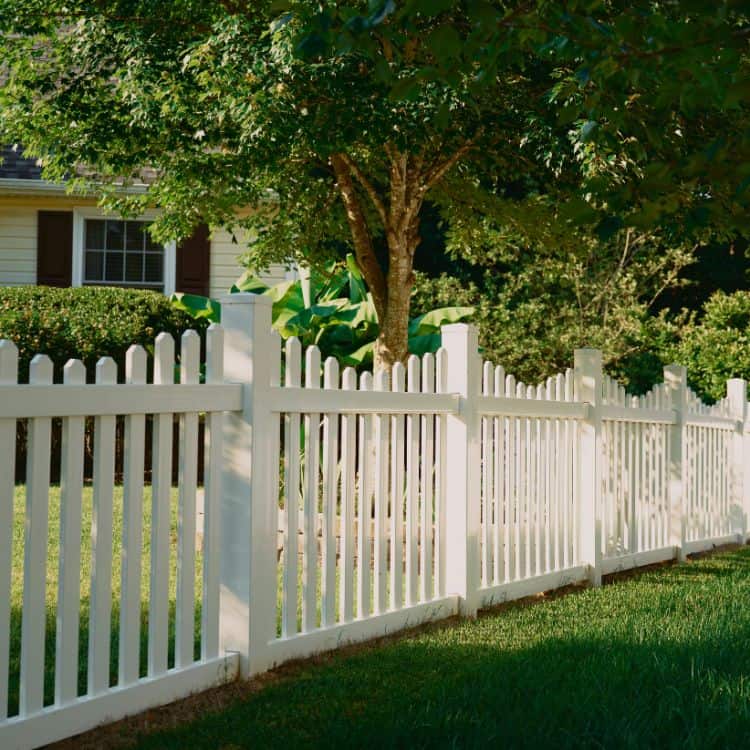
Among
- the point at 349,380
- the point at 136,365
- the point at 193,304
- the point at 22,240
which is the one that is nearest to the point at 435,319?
the point at 193,304

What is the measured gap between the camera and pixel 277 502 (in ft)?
Result: 16.7

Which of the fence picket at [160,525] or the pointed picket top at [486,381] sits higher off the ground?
the pointed picket top at [486,381]

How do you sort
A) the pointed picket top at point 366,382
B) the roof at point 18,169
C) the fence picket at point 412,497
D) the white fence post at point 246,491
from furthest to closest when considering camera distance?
the roof at point 18,169, the fence picket at point 412,497, the pointed picket top at point 366,382, the white fence post at point 246,491

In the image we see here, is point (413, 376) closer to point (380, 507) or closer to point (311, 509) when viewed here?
point (380, 507)

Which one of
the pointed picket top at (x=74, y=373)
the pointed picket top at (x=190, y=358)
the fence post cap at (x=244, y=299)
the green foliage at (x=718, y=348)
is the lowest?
the pointed picket top at (x=74, y=373)

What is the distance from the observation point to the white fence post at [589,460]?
8.16 meters

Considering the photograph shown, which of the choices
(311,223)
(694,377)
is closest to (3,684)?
(311,223)

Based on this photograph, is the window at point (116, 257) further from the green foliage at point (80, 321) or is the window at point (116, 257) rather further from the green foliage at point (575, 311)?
the green foliage at point (575, 311)

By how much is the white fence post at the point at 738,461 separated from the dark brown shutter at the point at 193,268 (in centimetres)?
761

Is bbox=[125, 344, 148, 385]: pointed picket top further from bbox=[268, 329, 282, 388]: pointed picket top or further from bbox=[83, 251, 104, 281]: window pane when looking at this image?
bbox=[83, 251, 104, 281]: window pane

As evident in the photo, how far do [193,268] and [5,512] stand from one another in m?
12.4

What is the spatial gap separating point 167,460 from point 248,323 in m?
0.76

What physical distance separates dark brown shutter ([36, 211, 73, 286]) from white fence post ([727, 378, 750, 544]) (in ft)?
30.4

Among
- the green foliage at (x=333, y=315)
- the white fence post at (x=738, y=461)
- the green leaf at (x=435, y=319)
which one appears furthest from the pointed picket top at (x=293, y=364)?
the green leaf at (x=435, y=319)
